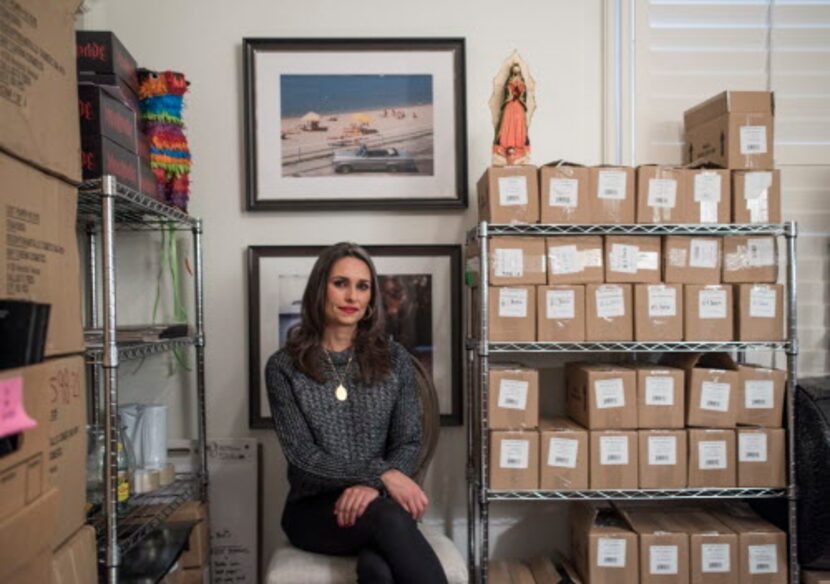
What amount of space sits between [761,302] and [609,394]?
557mm

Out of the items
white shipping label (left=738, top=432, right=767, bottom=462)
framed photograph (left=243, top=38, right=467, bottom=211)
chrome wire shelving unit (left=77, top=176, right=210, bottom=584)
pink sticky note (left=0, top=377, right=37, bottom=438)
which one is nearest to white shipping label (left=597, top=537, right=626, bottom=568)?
white shipping label (left=738, top=432, right=767, bottom=462)

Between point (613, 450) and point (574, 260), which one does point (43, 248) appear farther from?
point (613, 450)

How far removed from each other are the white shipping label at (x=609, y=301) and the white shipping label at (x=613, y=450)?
0.38 m

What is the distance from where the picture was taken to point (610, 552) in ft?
6.23

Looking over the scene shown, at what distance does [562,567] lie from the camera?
2111mm

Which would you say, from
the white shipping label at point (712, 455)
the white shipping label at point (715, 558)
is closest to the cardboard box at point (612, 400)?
the white shipping label at point (712, 455)

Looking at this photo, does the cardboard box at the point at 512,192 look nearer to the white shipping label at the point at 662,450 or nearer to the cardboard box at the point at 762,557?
the white shipping label at the point at 662,450

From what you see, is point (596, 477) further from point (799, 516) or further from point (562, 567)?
point (799, 516)

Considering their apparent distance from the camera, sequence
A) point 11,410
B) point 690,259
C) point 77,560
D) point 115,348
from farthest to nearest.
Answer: point 690,259 → point 115,348 → point 77,560 → point 11,410

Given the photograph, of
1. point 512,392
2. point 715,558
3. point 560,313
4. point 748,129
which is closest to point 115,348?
point 512,392

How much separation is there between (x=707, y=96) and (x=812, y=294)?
85cm

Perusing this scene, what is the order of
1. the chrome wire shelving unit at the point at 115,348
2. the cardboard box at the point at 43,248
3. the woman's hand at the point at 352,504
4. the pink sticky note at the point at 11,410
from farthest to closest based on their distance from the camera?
the woman's hand at the point at 352,504, the chrome wire shelving unit at the point at 115,348, the cardboard box at the point at 43,248, the pink sticky note at the point at 11,410

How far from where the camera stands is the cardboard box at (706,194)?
1909 mm

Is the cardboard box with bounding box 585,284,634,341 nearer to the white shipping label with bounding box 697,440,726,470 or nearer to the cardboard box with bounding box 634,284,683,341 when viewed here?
the cardboard box with bounding box 634,284,683,341
